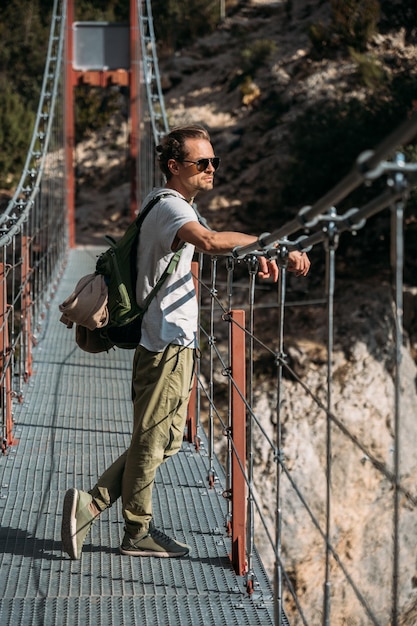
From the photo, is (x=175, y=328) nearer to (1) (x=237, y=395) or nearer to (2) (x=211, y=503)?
(1) (x=237, y=395)

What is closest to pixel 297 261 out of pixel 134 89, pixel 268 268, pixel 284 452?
pixel 268 268

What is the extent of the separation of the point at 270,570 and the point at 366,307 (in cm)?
340

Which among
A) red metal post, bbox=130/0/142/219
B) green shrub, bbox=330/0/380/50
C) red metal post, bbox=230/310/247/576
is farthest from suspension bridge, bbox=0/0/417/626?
green shrub, bbox=330/0/380/50

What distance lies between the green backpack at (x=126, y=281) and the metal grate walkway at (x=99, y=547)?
22.4 inches

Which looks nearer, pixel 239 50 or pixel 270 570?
pixel 270 570

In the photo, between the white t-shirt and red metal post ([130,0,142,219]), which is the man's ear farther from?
red metal post ([130,0,142,219])

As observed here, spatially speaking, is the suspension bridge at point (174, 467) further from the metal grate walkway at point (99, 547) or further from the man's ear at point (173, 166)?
the man's ear at point (173, 166)

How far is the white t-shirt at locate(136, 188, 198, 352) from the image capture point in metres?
2.31

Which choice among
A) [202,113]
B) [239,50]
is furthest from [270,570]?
[239,50]

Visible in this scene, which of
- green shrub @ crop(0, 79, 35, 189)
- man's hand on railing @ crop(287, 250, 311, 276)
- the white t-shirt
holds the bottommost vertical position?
green shrub @ crop(0, 79, 35, 189)

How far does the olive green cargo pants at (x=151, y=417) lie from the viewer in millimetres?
2381

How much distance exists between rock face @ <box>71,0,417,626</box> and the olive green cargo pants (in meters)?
1.79

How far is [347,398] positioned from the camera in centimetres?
946

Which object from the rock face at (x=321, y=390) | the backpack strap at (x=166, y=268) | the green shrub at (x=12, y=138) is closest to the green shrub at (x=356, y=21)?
the rock face at (x=321, y=390)
